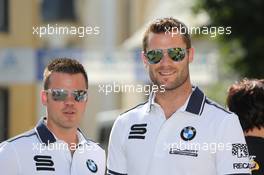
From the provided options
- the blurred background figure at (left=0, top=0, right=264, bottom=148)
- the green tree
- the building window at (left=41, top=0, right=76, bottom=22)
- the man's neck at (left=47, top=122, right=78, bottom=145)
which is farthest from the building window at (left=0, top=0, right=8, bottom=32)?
the building window at (left=41, top=0, right=76, bottom=22)

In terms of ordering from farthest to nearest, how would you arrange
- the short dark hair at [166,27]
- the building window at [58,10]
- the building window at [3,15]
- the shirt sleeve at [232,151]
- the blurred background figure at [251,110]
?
the building window at [58,10] → the building window at [3,15] → the blurred background figure at [251,110] → the short dark hair at [166,27] → the shirt sleeve at [232,151]

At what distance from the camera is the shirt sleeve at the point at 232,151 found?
4.67 metres

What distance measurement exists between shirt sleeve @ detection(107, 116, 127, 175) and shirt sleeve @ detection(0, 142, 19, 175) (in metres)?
0.54

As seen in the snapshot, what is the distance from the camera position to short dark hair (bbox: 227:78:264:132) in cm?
520

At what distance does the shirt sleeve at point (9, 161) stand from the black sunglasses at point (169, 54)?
0.88 meters

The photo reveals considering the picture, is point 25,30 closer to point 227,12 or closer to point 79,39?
point 227,12

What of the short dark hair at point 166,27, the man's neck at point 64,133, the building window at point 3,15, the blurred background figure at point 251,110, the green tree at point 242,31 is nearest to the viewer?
the short dark hair at point 166,27

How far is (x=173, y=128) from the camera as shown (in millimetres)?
4887

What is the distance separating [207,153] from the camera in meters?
4.69

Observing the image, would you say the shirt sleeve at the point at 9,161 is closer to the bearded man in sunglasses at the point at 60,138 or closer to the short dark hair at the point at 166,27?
the bearded man in sunglasses at the point at 60,138

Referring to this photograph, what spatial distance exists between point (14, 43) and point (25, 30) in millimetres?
310

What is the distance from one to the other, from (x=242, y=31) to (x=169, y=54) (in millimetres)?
9673

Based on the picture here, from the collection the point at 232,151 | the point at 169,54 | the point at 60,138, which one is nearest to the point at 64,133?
the point at 60,138

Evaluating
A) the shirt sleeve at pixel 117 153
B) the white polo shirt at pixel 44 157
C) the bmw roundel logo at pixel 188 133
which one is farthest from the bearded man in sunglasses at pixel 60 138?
the bmw roundel logo at pixel 188 133
